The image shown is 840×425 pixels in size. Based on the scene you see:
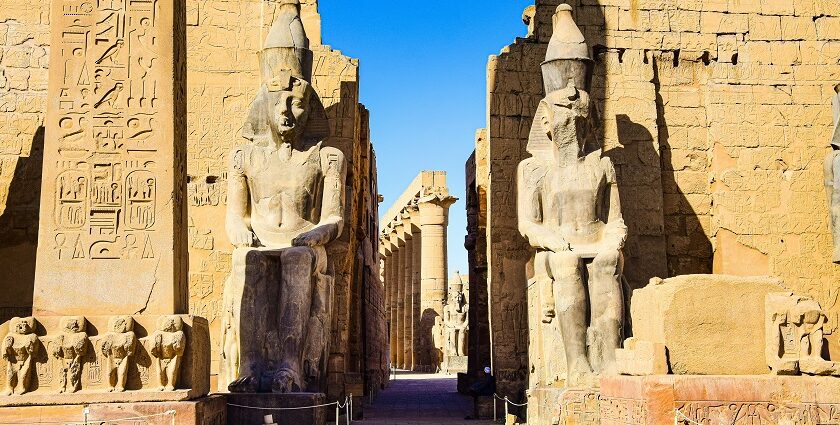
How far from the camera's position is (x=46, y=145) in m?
6.34

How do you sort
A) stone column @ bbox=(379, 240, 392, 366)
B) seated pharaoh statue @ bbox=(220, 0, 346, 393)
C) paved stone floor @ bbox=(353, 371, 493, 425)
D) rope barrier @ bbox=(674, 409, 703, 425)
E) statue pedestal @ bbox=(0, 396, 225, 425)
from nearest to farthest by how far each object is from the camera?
rope barrier @ bbox=(674, 409, 703, 425) < statue pedestal @ bbox=(0, 396, 225, 425) < seated pharaoh statue @ bbox=(220, 0, 346, 393) < paved stone floor @ bbox=(353, 371, 493, 425) < stone column @ bbox=(379, 240, 392, 366)

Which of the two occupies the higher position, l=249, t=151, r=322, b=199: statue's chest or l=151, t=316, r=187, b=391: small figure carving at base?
l=249, t=151, r=322, b=199: statue's chest

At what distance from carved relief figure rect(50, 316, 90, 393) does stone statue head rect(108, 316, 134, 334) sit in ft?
0.53

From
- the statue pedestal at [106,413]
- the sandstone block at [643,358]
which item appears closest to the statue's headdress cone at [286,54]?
the statue pedestal at [106,413]

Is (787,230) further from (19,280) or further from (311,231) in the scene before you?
(19,280)

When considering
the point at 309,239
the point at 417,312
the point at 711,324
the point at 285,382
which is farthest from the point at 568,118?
the point at 417,312

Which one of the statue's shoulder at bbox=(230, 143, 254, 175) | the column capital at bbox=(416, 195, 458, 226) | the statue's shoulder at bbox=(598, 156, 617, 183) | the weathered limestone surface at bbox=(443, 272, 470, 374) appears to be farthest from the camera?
the column capital at bbox=(416, 195, 458, 226)

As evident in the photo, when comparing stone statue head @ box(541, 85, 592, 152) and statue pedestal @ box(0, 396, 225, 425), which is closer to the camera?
statue pedestal @ box(0, 396, 225, 425)

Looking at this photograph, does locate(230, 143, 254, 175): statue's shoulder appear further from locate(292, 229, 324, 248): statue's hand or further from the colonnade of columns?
the colonnade of columns

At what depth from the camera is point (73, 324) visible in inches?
239

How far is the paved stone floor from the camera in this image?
9.97 metres

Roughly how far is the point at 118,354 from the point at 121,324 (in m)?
0.17

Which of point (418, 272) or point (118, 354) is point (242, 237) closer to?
point (118, 354)

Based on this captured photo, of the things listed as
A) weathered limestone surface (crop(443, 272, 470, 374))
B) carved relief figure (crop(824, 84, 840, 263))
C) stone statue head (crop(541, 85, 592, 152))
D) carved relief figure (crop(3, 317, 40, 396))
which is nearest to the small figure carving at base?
carved relief figure (crop(3, 317, 40, 396))
